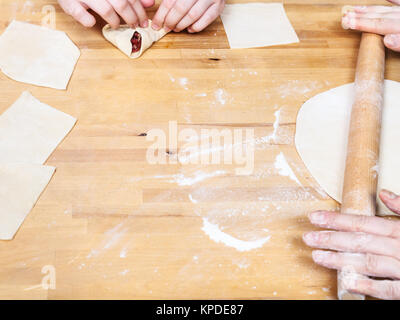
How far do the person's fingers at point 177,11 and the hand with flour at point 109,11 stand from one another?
0.07 m

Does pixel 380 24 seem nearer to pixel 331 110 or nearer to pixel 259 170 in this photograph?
pixel 331 110

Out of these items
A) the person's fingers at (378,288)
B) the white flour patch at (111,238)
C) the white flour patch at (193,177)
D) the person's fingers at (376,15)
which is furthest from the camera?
the person's fingers at (376,15)

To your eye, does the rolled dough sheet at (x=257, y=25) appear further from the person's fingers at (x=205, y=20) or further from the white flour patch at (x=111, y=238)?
the white flour patch at (x=111, y=238)

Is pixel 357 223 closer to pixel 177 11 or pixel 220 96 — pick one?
pixel 220 96

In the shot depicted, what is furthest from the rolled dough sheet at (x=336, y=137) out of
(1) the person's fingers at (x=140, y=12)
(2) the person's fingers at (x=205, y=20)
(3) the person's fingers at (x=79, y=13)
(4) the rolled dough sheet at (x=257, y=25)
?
(3) the person's fingers at (x=79, y=13)

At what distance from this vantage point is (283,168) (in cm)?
99

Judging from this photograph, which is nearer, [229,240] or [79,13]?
[229,240]

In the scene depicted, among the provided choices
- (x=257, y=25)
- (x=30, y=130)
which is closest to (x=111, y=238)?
(x=30, y=130)

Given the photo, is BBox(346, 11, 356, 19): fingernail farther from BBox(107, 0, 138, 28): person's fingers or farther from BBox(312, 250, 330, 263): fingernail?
BBox(312, 250, 330, 263): fingernail

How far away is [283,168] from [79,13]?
67cm

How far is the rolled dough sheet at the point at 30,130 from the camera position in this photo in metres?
0.96

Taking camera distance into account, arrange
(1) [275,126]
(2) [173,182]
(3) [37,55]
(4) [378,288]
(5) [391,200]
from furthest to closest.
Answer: (3) [37,55], (1) [275,126], (2) [173,182], (5) [391,200], (4) [378,288]

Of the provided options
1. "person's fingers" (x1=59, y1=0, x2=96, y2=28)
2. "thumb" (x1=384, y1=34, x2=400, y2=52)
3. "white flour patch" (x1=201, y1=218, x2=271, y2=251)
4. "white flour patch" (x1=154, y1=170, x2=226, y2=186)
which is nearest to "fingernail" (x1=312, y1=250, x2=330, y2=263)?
"white flour patch" (x1=201, y1=218, x2=271, y2=251)

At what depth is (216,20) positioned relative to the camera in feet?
4.39
